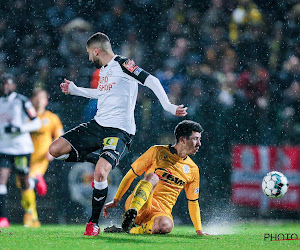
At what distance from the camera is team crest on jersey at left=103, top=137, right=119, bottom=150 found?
480 cm

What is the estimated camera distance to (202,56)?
29.2ft

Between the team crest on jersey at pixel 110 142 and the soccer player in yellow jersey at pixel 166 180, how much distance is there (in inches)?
12.2

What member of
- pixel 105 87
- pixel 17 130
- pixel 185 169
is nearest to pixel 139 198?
pixel 185 169

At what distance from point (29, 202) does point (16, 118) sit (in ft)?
3.48

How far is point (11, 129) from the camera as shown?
7.25 meters

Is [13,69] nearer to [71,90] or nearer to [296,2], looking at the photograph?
[71,90]

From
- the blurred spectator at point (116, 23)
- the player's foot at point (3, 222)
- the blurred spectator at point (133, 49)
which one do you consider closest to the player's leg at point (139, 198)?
the player's foot at point (3, 222)

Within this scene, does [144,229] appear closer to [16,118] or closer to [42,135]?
[16,118]

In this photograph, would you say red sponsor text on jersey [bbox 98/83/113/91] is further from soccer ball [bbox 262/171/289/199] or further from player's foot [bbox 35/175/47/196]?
player's foot [bbox 35/175/47/196]

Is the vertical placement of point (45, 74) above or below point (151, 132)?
above

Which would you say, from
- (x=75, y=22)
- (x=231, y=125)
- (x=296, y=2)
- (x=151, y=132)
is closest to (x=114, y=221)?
(x=151, y=132)

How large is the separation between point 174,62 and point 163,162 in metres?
3.83

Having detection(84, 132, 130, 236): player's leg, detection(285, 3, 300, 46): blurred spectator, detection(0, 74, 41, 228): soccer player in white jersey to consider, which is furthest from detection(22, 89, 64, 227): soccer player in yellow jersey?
detection(285, 3, 300, 46): blurred spectator

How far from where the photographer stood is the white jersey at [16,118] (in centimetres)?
718
